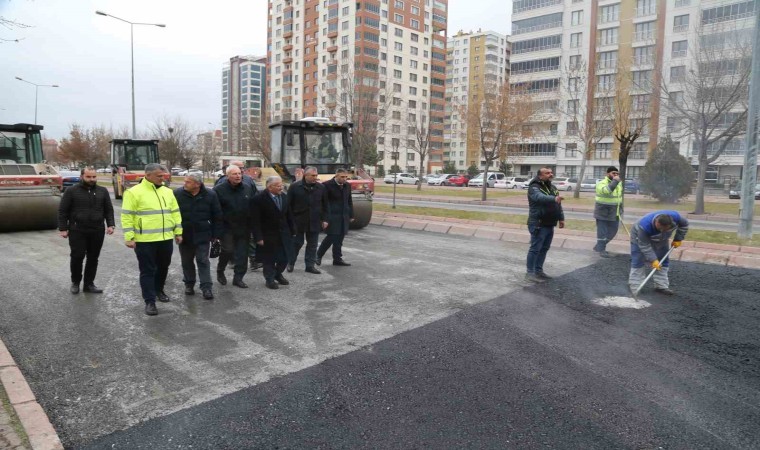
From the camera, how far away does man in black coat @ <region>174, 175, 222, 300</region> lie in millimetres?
6629

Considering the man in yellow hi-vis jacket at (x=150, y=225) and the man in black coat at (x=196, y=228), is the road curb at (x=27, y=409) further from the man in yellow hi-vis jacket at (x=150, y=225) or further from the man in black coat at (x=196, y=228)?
the man in black coat at (x=196, y=228)

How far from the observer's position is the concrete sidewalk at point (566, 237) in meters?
9.37

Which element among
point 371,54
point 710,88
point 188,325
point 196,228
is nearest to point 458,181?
point 371,54

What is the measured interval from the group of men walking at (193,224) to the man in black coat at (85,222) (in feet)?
0.04

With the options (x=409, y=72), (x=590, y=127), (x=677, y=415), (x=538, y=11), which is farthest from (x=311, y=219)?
(x=409, y=72)

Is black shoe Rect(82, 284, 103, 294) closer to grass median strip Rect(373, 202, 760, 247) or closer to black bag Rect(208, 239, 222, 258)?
black bag Rect(208, 239, 222, 258)

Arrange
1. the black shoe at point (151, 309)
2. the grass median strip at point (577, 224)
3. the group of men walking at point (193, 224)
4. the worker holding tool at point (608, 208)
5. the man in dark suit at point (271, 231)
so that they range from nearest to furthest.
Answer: the black shoe at point (151, 309) < the group of men walking at point (193, 224) < the man in dark suit at point (271, 231) < the worker holding tool at point (608, 208) < the grass median strip at point (577, 224)

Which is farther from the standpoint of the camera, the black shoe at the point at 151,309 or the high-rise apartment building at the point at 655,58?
the high-rise apartment building at the point at 655,58

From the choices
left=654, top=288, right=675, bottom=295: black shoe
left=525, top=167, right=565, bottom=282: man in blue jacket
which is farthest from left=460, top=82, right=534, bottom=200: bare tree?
left=654, top=288, right=675, bottom=295: black shoe

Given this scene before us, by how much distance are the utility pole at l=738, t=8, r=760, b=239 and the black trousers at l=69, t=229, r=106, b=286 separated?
1215cm

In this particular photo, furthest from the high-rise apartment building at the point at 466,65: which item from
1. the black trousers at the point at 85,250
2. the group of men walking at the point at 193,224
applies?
the black trousers at the point at 85,250

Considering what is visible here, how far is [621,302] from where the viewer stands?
662 cm

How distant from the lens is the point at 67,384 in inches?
161

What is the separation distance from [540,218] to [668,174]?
919 inches
